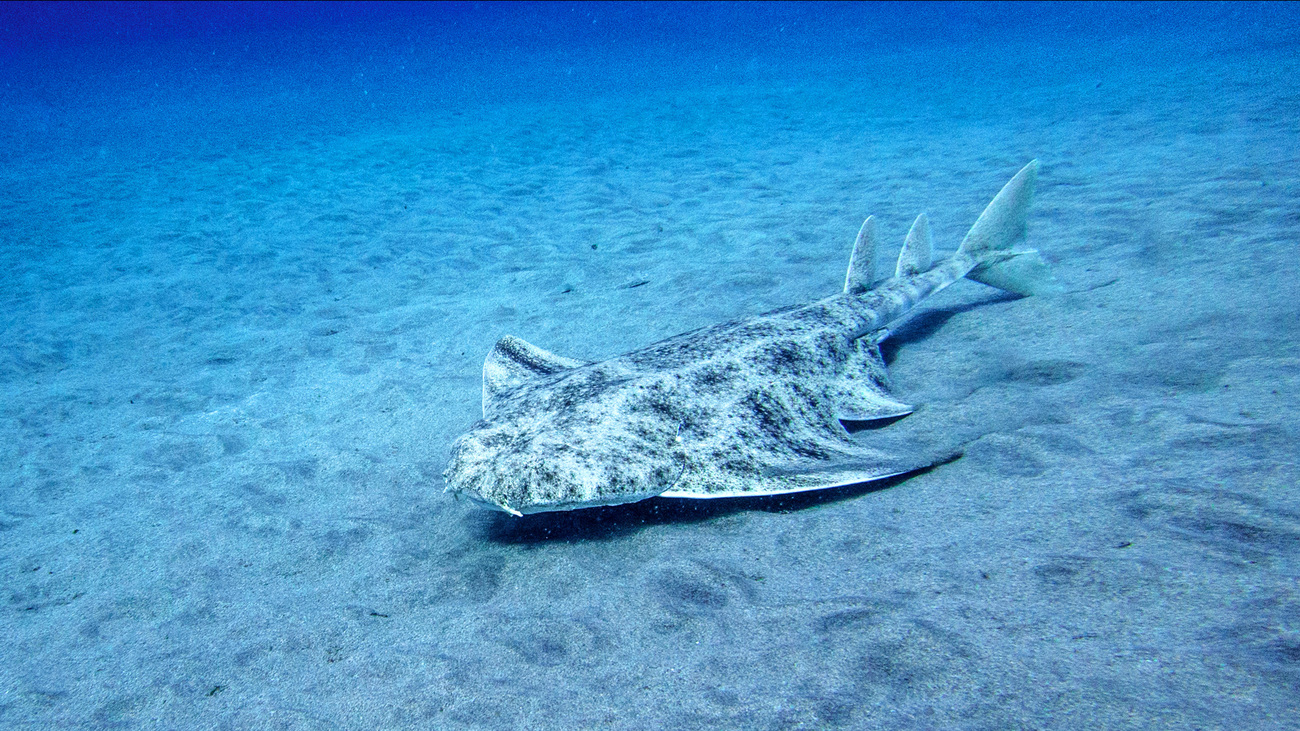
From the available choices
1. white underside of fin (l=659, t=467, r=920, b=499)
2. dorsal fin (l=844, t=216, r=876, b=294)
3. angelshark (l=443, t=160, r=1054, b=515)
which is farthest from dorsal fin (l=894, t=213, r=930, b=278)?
white underside of fin (l=659, t=467, r=920, b=499)

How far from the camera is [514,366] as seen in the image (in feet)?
15.6

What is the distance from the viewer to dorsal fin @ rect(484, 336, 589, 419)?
4473 mm

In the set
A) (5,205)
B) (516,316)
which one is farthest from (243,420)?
(5,205)

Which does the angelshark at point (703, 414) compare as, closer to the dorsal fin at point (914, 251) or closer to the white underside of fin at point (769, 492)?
the white underside of fin at point (769, 492)

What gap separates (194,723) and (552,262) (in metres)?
7.04

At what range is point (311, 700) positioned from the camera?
2.45 meters

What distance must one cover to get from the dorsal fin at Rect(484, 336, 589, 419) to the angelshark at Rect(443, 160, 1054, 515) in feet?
0.05

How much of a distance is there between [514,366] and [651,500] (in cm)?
177

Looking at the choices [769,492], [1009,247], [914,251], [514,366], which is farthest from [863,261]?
[514,366]

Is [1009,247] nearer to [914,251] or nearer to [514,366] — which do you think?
[914,251]

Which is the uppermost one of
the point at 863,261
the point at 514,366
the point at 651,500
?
the point at 863,261

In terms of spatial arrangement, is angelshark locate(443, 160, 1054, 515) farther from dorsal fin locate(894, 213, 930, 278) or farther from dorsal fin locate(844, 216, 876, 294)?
dorsal fin locate(894, 213, 930, 278)

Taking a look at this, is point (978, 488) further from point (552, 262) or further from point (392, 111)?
point (392, 111)

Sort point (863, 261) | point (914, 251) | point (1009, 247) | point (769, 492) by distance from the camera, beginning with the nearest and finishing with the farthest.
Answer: point (769, 492) → point (863, 261) → point (914, 251) → point (1009, 247)
